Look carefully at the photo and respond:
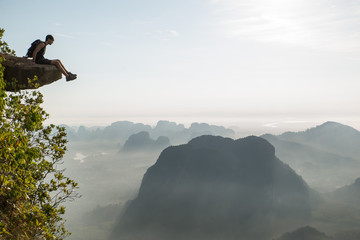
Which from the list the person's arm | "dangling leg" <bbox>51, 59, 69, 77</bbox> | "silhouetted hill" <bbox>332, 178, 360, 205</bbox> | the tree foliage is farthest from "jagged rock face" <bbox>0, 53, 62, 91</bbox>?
"silhouetted hill" <bbox>332, 178, 360, 205</bbox>

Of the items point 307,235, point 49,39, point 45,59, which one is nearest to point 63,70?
point 45,59

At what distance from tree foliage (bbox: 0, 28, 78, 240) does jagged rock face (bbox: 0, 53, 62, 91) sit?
13.4 ft

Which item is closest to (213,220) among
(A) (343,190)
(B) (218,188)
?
(B) (218,188)

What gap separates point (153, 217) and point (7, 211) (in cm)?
18633

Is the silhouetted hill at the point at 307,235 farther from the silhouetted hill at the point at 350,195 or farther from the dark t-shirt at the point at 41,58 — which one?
the dark t-shirt at the point at 41,58

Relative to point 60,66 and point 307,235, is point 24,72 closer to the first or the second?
point 60,66

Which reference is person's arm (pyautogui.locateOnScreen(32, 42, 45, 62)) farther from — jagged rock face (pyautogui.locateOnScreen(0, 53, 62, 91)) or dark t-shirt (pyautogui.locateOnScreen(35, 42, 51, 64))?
jagged rock face (pyautogui.locateOnScreen(0, 53, 62, 91))

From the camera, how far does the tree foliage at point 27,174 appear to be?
8.54 metres

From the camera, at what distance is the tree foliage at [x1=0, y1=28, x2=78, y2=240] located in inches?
336

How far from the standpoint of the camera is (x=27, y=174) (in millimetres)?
9961

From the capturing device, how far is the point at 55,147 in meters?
12.2

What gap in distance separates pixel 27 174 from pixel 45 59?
33.2 ft

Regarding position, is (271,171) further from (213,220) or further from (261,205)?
(213,220)

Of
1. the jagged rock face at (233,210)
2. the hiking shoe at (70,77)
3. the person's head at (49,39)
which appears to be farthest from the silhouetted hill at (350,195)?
the person's head at (49,39)
